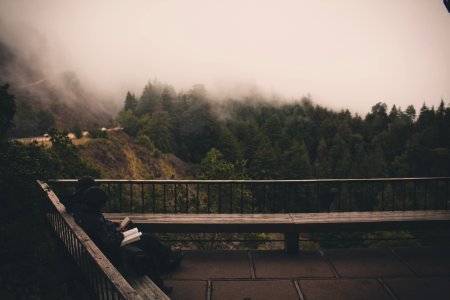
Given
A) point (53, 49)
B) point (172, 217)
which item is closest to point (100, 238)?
point (172, 217)

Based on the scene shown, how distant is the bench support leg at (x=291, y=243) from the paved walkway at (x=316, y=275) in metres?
0.13

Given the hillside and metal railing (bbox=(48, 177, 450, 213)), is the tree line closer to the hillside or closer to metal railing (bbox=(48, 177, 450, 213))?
the hillside

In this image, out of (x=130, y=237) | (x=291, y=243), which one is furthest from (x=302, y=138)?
(x=130, y=237)

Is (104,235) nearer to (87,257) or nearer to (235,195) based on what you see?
(87,257)

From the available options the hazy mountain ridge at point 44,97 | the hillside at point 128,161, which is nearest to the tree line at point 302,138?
the hillside at point 128,161

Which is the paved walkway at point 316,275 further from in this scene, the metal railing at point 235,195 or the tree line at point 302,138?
the tree line at point 302,138

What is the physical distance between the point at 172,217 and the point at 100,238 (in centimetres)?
185

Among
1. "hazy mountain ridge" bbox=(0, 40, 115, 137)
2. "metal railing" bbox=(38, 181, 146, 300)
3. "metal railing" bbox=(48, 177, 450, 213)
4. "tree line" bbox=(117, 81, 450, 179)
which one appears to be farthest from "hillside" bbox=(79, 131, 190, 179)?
"metal railing" bbox=(38, 181, 146, 300)

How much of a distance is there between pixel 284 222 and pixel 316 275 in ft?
3.01

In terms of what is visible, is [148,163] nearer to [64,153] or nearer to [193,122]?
[193,122]

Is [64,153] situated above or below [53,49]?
below

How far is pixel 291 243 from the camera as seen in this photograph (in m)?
6.37

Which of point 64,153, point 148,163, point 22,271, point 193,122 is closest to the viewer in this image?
point 22,271

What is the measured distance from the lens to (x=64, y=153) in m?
28.5
